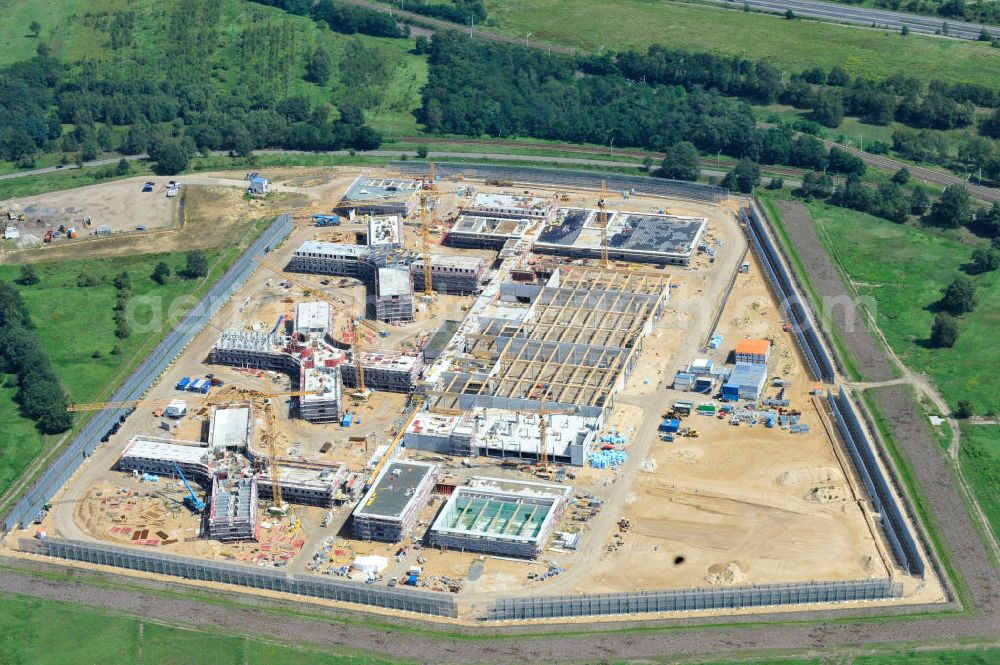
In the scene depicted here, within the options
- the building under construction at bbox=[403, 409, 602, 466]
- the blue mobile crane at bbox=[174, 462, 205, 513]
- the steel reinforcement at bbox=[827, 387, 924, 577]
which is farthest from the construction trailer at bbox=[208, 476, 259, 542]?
the steel reinforcement at bbox=[827, 387, 924, 577]

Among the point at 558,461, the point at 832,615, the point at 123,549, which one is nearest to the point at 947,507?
the point at 832,615

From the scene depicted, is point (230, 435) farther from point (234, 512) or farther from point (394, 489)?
point (394, 489)

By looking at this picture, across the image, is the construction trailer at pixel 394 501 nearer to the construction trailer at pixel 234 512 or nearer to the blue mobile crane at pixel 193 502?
the construction trailer at pixel 234 512

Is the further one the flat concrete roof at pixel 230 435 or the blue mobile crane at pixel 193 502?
the flat concrete roof at pixel 230 435

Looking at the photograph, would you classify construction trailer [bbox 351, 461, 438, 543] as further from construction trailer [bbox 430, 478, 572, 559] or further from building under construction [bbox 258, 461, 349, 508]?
building under construction [bbox 258, 461, 349, 508]

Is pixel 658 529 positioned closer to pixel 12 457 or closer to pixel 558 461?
pixel 558 461

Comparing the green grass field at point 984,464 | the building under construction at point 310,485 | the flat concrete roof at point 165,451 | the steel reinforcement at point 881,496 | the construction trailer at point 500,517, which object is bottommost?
the flat concrete roof at point 165,451

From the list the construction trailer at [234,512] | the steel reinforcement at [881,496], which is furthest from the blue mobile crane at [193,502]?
the steel reinforcement at [881,496]
